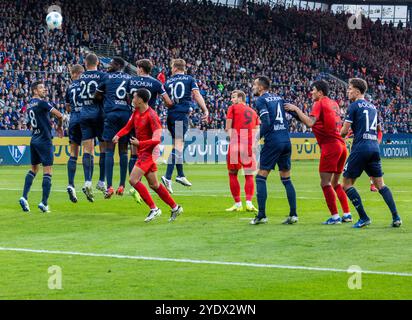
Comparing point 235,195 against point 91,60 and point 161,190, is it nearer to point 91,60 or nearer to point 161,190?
point 161,190

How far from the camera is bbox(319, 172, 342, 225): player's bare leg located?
49.4ft

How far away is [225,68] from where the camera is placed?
5650 centimetres

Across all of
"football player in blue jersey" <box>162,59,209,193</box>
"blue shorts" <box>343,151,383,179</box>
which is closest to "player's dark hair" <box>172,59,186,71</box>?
"football player in blue jersey" <box>162,59,209,193</box>

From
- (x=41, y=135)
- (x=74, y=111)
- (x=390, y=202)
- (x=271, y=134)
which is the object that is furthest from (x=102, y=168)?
(x=390, y=202)

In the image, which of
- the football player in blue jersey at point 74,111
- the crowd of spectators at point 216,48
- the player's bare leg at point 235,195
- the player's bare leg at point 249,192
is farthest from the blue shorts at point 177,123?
the crowd of spectators at point 216,48

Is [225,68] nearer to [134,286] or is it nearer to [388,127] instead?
[388,127]

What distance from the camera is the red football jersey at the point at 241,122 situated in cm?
1780

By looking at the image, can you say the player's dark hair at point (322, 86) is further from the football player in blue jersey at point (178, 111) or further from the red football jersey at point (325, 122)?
the football player in blue jersey at point (178, 111)

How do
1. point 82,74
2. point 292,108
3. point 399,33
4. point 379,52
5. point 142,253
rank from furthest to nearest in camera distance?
point 399,33 < point 379,52 < point 82,74 < point 292,108 < point 142,253

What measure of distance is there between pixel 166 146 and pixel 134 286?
32.3m

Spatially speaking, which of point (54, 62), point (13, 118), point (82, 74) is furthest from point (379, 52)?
point (82, 74)

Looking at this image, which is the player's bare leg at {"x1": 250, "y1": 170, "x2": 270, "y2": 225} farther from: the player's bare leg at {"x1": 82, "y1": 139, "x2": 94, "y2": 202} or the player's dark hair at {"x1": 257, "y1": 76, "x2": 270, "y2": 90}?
the player's bare leg at {"x1": 82, "y1": 139, "x2": 94, "y2": 202}

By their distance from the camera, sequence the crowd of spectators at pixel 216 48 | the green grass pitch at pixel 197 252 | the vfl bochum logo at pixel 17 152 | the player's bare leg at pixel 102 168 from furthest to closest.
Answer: the crowd of spectators at pixel 216 48
the vfl bochum logo at pixel 17 152
the player's bare leg at pixel 102 168
the green grass pitch at pixel 197 252

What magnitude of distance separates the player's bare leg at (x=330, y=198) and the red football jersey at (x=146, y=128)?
2.94 meters
